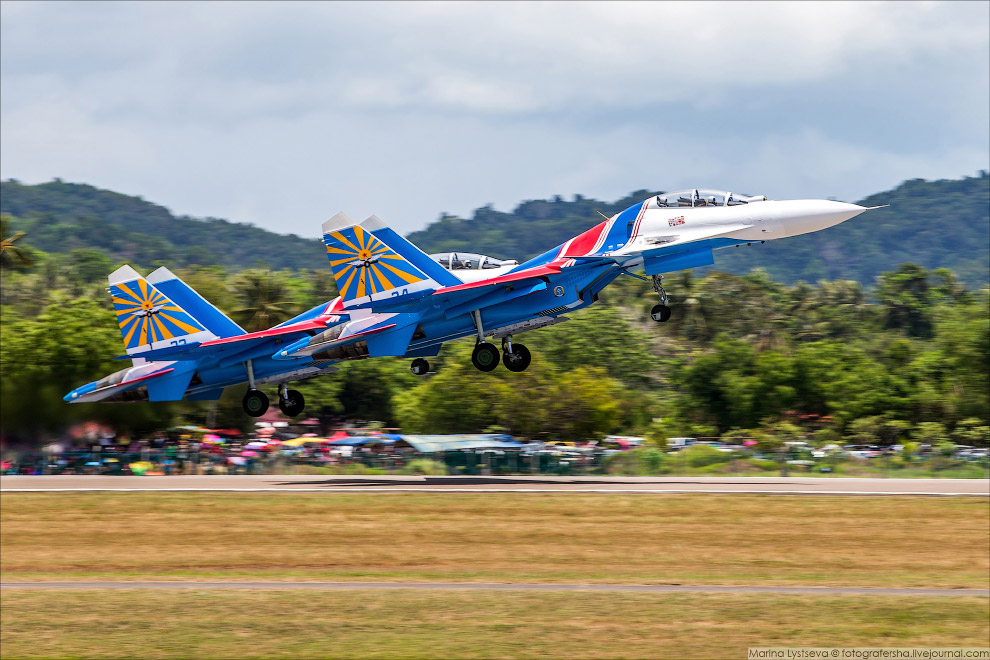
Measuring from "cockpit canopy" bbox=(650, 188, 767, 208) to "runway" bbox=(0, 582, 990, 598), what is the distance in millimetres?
14116

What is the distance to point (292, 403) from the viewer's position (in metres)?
45.5

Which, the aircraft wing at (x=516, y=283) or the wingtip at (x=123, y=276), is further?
the wingtip at (x=123, y=276)

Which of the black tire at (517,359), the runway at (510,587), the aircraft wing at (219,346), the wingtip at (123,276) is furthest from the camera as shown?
the wingtip at (123,276)

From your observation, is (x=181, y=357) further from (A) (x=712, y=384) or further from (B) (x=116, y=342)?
(A) (x=712, y=384)

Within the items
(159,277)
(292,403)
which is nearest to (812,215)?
(292,403)

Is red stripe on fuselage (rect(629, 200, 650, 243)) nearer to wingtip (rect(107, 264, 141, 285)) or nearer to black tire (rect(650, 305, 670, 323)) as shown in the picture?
black tire (rect(650, 305, 670, 323))

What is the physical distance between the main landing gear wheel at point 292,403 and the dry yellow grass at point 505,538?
6569 mm

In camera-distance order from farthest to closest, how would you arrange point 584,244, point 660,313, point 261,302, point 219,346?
1. point 261,302
2. point 219,346
3. point 584,244
4. point 660,313

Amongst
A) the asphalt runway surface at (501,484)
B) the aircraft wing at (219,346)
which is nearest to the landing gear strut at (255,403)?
the aircraft wing at (219,346)

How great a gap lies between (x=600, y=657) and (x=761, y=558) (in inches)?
555

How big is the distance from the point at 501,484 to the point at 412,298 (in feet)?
71.9

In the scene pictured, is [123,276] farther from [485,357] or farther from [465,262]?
[485,357]

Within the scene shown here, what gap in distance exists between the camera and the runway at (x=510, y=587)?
38844 mm

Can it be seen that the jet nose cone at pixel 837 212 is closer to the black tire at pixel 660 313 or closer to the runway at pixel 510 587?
the black tire at pixel 660 313
